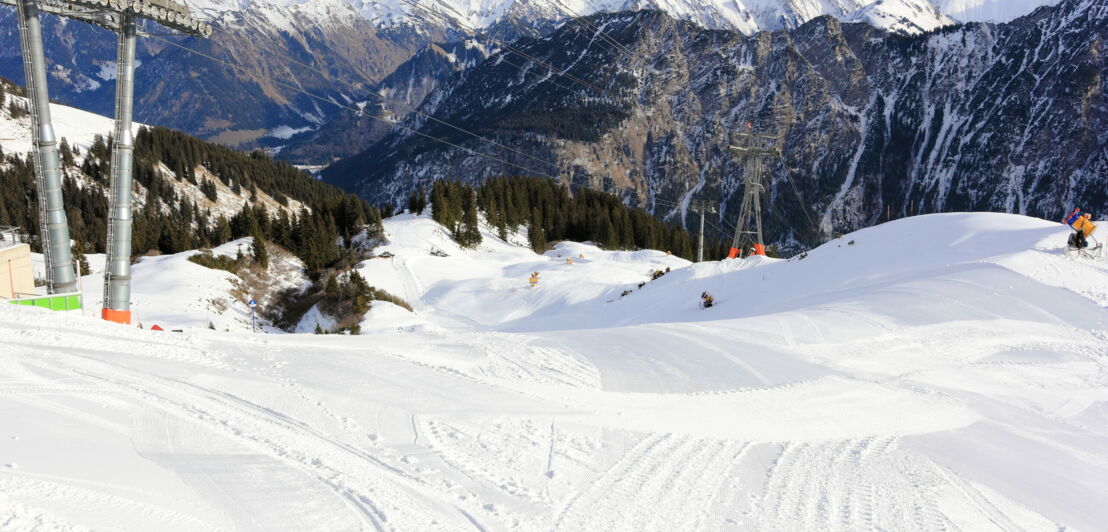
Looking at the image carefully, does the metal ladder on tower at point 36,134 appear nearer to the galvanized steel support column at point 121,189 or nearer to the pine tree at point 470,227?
the galvanized steel support column at point 121,189

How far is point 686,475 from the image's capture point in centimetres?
688

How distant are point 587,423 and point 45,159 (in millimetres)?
16091

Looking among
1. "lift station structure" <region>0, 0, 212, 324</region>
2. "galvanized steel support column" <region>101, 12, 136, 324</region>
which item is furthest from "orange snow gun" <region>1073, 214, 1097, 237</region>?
"galvanized steel support column" <region>101, 12, 136, 324</region>

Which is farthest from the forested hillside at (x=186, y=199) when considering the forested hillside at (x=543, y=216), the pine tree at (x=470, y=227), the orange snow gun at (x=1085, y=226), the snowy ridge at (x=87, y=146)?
the orange snow gun at (x=1085, y=226)

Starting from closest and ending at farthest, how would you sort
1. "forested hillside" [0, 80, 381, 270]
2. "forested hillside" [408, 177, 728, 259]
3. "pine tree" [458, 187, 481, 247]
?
"forested hillside" [0, 80, 381, 270]
"pine tree" [458, 187, 481, 247]
"forested hillside" [408, 177, 728, 259]

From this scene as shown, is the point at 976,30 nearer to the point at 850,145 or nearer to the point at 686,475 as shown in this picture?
the point at 850,145

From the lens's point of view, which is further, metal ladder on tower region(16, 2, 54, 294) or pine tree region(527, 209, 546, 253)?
pine tree region(527, 209, 546, 253)

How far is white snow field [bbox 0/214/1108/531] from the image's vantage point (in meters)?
5.84

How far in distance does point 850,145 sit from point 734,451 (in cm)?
21490

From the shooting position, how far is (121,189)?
53.6 feet

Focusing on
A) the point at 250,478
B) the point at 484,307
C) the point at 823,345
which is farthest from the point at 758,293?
the point at 250,478

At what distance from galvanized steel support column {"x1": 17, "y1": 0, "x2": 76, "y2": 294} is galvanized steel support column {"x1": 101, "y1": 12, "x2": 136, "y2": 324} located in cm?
96

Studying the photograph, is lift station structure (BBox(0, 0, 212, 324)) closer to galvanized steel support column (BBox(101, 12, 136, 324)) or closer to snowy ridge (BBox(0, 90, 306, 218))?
galvanized steel support column (BBox(101, 12, 136, 324))

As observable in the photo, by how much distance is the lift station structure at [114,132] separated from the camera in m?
15.4
